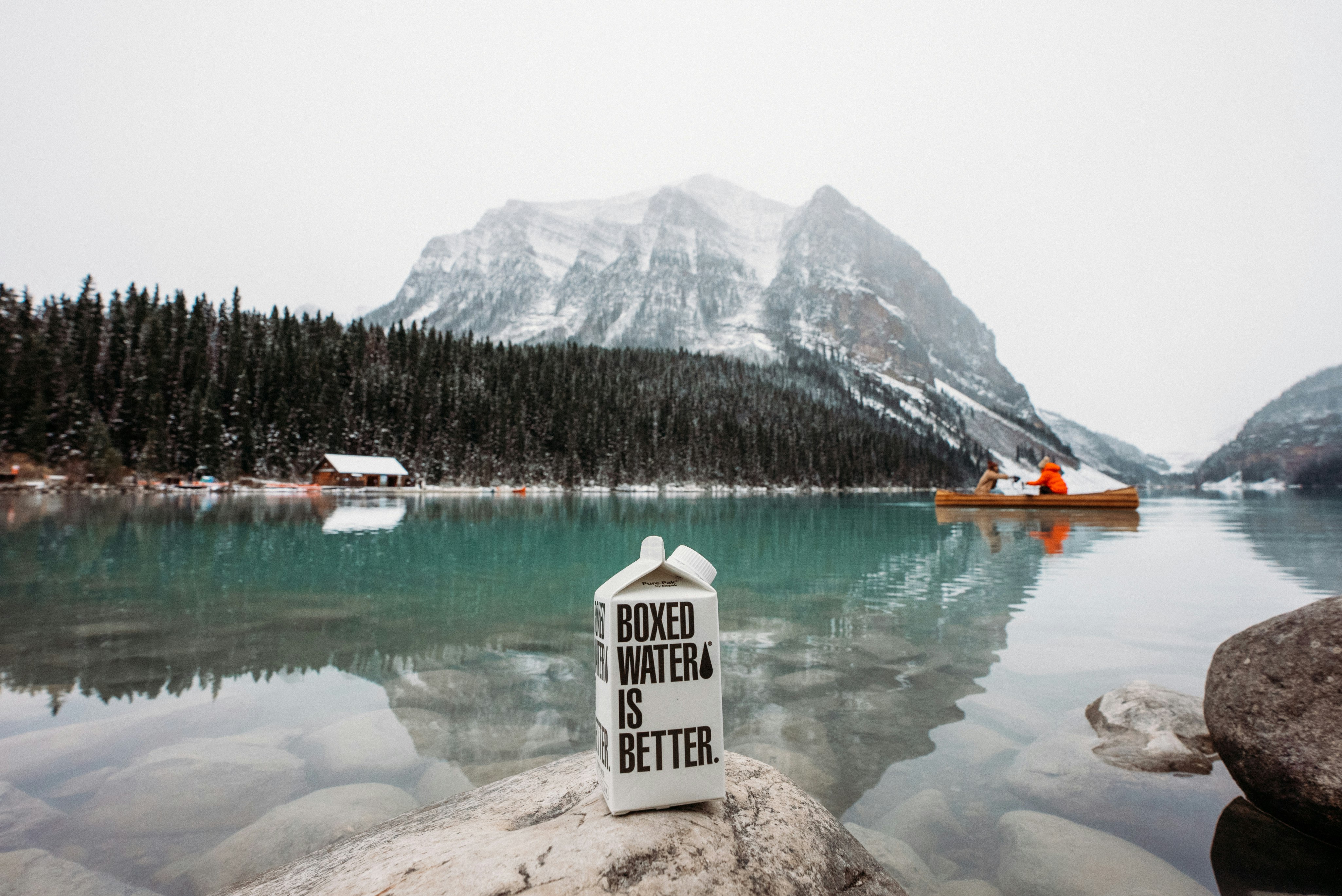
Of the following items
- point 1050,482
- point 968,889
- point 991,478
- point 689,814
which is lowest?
point 968,889

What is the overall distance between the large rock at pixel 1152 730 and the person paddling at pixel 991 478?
3705cm

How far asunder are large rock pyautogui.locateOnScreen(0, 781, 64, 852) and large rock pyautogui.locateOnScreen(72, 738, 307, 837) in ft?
0.52

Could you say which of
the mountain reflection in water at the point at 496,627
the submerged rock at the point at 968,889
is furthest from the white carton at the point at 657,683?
the mountain reflection in water at the point at 496,627

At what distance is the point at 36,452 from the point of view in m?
55.7

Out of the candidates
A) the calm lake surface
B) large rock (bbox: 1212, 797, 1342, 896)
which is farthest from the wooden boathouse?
large rock (bbox: 1212, 797, 1342, 896)

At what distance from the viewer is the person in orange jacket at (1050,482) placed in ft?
142

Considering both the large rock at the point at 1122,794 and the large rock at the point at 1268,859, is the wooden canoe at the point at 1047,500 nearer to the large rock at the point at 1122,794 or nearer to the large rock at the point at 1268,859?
the large rock at the point at 1122,794

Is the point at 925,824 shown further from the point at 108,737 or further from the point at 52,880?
the point at 108,737

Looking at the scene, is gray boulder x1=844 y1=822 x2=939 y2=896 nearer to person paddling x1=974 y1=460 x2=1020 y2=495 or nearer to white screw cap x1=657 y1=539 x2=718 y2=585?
white screw cap x1=657 y1=539 x2=718 y2=585

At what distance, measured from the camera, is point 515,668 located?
827 cm

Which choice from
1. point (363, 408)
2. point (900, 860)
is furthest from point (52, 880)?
point (363, 408)

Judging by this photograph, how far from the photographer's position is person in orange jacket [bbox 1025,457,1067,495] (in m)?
43.4

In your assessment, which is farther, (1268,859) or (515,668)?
(515,668)

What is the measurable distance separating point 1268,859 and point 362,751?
719cm
